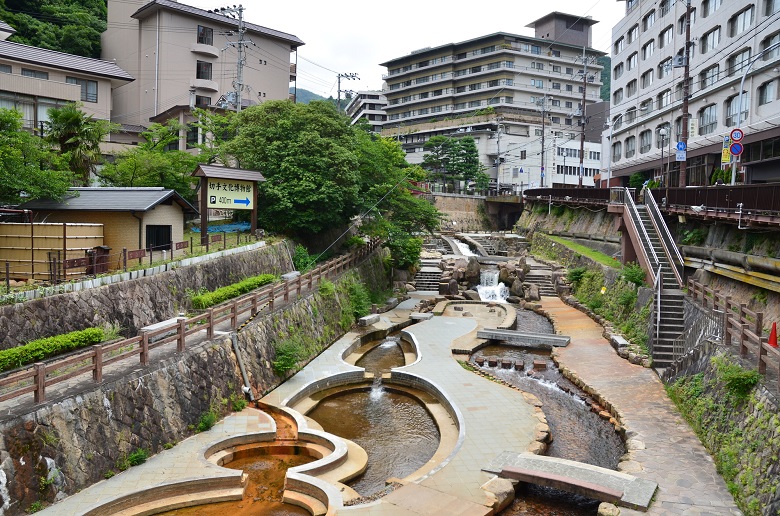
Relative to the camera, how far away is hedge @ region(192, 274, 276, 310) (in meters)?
20.1

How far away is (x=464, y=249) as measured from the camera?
51.4 meters

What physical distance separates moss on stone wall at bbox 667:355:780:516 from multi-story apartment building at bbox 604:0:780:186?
1868 cm

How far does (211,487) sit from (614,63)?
190ft

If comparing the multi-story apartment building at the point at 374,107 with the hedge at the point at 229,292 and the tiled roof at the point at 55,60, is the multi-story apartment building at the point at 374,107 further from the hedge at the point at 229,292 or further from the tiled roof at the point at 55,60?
the hedge at the point at 229,292

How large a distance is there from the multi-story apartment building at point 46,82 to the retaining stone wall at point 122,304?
66.8 feet

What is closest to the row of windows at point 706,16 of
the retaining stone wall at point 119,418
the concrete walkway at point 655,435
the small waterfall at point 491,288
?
the small waterfall at point 491,288

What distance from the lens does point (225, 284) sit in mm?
23938

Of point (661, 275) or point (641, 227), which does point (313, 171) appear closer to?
point (641, 227)

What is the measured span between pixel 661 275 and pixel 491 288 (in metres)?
16.4

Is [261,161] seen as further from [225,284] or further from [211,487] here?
[211,487]

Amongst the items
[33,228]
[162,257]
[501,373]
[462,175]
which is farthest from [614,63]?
[33,228]

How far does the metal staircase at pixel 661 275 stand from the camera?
21656mm

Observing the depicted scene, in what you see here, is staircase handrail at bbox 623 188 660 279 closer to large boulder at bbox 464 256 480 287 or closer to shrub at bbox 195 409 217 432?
large boulder at bbox 464 256 480 287

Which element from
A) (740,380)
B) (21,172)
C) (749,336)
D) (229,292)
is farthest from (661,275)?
(21,172)
